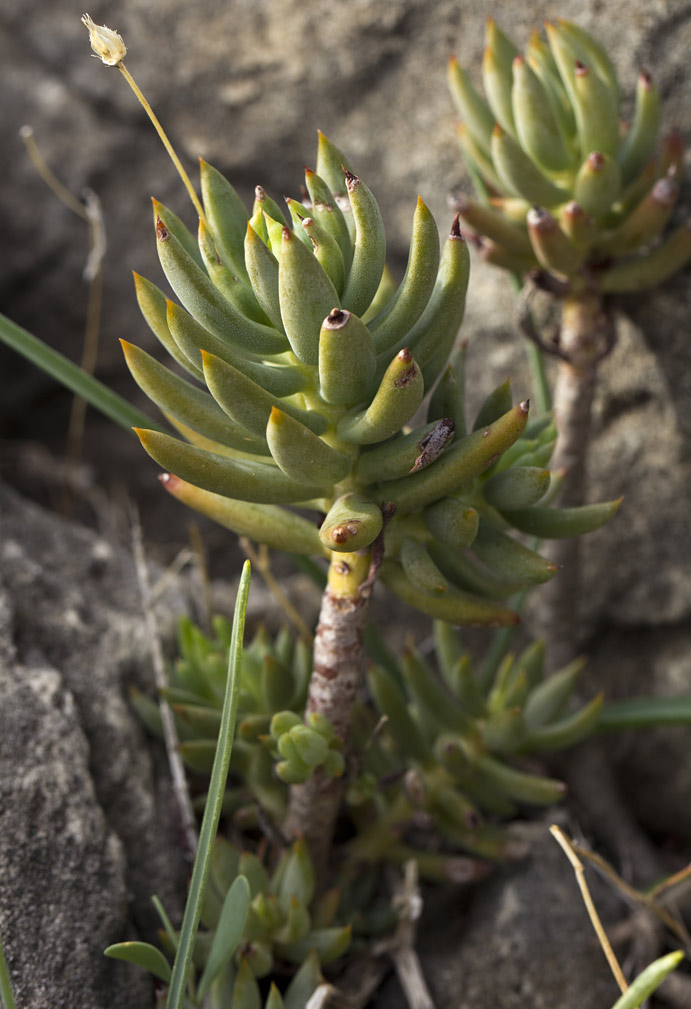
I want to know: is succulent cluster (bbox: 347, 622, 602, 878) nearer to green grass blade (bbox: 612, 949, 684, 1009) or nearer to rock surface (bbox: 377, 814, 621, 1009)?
rock surface (bbox: 377, 814, 621, 1009)

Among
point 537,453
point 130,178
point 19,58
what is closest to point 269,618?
point 537,453

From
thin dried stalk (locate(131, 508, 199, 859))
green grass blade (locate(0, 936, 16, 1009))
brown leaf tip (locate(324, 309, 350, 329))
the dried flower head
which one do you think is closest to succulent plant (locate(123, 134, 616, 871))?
brown leaf tip (locate(324, 309, 350, 329))

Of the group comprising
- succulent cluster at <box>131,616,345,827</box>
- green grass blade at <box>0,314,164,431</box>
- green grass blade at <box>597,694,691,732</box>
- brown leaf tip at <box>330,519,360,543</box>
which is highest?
green grass blade at <box>0,314,164,431</box>

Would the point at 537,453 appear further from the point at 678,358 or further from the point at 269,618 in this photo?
the point at 269,618

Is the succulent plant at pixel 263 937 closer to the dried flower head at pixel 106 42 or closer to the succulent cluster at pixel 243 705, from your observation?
the succulent cluster at pixel 243 705

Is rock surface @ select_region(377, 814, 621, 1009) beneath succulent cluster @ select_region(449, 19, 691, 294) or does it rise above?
beneath

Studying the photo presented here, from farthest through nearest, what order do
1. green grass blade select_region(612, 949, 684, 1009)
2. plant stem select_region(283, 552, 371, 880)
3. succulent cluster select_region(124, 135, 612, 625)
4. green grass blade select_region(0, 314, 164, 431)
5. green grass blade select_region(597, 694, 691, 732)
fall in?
green grass blade select_region(597, 694, 691, 732)
green grass blade select_region(0, 314, 164, 431)
plant stem select_region(283, 552, 371, 880)
succulent cluster select_region(124, 135, 612, 625)
green grass blade select_region(612, 949, 684, 1009)

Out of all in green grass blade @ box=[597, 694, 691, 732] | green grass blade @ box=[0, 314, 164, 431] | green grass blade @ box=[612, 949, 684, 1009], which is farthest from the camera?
green grass blade @ box=[597, 694, 691, 732]

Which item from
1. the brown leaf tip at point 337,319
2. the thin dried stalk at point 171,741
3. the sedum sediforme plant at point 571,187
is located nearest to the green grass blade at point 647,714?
the sedum sediforme plant at point 571,187
